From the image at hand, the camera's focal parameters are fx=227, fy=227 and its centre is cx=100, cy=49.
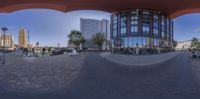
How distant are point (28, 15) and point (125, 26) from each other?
246 centimetres

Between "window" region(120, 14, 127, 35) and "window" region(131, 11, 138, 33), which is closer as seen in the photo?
"window" region(120, 14, 127, 35)

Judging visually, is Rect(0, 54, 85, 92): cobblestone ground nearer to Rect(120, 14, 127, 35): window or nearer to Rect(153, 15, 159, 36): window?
Rect(120, 14, 127, 35): window

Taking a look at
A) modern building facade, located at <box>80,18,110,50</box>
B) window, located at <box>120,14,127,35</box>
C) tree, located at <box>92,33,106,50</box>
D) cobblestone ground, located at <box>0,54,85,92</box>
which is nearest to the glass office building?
window, located at <box>120,14,127,35</box>

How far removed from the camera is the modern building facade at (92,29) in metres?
5.57

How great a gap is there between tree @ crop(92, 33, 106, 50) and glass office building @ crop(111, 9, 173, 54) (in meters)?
0.34

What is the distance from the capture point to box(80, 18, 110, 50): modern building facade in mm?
5574

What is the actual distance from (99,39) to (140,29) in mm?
1221

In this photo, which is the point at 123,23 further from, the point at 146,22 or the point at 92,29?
the point at 146,22

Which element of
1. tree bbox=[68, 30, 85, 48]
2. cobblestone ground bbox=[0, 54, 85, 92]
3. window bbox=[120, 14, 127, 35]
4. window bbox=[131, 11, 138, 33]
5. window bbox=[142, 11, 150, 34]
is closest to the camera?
window bbox=[120, 14, 127, 35]

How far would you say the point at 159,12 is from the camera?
555 centimetres

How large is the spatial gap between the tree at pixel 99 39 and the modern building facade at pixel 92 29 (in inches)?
3.3

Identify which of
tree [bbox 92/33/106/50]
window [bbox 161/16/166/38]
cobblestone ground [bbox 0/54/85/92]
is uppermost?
window [bbox 161/16/166/38]

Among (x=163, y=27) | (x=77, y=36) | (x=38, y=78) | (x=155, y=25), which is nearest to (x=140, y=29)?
(x=155, y=25)

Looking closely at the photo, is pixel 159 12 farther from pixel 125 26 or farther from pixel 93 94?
pixel 93 94
